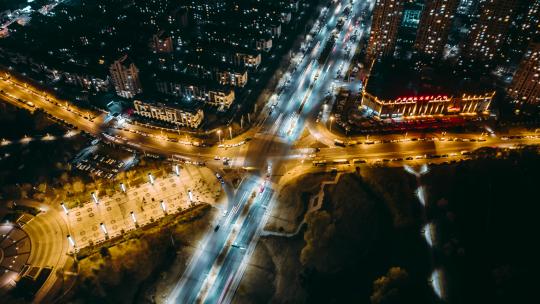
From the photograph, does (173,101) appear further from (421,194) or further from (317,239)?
(421,194)

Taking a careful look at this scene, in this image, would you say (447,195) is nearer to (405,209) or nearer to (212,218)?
(405,209)

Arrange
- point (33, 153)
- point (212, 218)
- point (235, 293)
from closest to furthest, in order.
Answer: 1. point (235, 293)
2. point (212, 218)
3. point (33, 153)

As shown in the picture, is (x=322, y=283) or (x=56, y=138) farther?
(x=56, y=138)

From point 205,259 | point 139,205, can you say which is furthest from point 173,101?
point 205,259

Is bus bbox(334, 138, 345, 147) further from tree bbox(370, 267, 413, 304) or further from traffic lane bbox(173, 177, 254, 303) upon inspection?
tree bbox(370, 267, 413, 304)

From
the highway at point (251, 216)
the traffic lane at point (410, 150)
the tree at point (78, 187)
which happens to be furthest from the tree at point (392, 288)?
the tree at point (78, 187)

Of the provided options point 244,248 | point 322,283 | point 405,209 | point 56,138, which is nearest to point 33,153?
point 56,138
